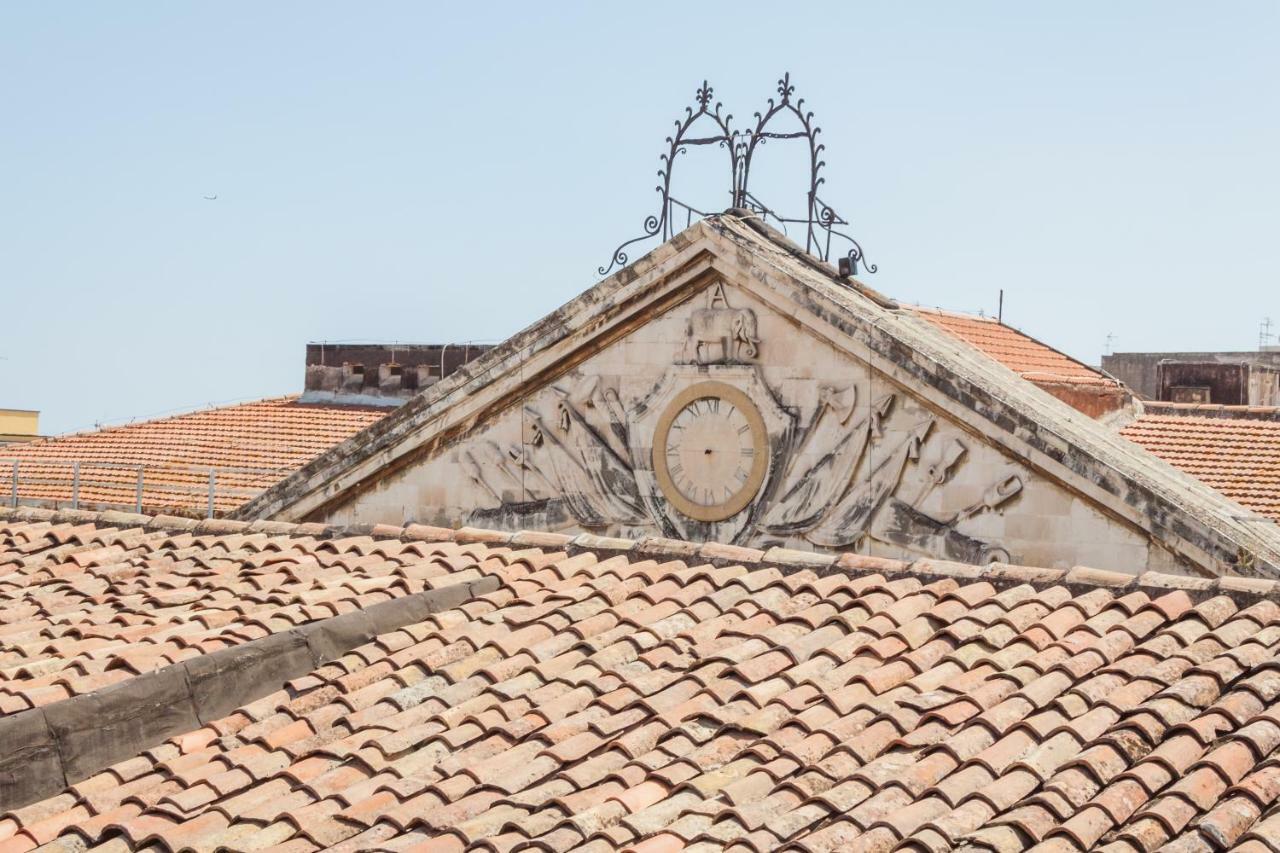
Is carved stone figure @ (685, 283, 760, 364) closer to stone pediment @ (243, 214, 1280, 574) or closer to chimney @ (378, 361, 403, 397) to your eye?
stone pediment @ (243, 214, 1280, 574)

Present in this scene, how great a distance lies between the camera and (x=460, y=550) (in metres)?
10.5

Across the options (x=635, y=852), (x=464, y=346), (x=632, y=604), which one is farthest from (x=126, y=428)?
(x=635, y=852)

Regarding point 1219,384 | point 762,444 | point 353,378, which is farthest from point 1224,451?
point 353,378

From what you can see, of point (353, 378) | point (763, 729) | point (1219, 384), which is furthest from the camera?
point (353, 378)

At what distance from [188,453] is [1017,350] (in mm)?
15899

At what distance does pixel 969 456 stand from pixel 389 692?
7490 millimetres

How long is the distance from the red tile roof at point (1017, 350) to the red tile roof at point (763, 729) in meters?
13.0

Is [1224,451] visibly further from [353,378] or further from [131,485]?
[353,378]

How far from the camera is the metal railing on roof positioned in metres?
26.8

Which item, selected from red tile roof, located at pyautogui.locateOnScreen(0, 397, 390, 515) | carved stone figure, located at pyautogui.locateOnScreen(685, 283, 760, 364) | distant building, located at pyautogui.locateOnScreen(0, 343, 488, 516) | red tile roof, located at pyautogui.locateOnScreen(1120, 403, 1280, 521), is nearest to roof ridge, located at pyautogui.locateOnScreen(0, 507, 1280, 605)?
carved stone figure, located at pyautogui.locateOnScreen(685, 283, 760, 364)

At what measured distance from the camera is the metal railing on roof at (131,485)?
26.8 meters

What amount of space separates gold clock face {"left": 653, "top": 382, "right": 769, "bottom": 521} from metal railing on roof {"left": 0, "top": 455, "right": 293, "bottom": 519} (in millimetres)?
11664

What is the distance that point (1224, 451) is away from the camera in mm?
21328

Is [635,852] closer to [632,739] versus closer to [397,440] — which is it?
[632,739]
